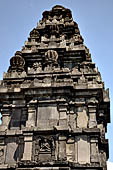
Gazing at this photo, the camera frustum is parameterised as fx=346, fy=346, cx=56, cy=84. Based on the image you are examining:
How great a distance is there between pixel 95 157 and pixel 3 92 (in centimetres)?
761

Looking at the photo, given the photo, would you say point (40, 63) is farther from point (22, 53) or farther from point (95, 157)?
point (95, 157)

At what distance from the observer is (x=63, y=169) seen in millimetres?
18406

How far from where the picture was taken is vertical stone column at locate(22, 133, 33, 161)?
1945cm

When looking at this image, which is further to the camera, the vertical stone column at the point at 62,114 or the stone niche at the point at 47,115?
the stone niche at the point at 47,115

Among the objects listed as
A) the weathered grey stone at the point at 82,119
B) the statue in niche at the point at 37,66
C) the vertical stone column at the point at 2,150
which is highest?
the statue in niche at the point at 37,66

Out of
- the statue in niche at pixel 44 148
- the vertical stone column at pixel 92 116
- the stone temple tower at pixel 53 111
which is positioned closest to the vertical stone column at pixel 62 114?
the stone temple tower at pixel 53 111

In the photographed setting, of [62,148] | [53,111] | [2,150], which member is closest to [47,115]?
[53,111]

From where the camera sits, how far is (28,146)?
781 inches

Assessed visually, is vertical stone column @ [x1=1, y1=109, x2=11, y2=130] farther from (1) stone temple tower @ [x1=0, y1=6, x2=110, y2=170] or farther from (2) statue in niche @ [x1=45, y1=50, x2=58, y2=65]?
(2) statue in niche @ [x1=45, y1=50, x2=58, y2=65]

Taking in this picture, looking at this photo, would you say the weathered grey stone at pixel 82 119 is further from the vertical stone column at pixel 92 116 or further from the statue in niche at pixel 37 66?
→ the statue in niche at pixel 37 66

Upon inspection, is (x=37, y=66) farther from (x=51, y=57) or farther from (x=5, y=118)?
(x=5, y=118)

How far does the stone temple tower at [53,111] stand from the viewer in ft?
64.1

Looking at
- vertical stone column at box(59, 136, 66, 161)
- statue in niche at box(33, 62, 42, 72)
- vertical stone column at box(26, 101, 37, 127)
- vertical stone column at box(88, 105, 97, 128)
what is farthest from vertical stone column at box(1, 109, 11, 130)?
vertical stone column at box(88, 105, 97, 128)

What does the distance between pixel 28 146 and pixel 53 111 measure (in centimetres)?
282
